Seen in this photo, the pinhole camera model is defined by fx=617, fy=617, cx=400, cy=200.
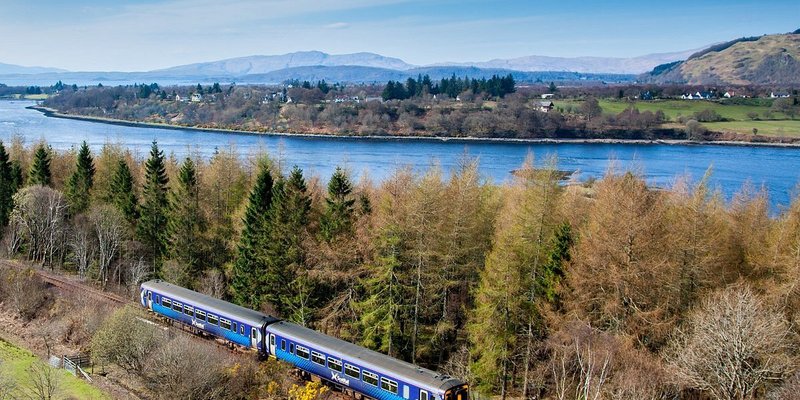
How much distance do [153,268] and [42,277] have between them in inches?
269

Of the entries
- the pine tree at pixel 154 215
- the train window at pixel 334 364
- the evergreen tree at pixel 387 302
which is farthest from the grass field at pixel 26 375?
the pine tree at pixel 154 215

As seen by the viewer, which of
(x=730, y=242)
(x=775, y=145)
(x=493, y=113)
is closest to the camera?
(x=730, y=242)

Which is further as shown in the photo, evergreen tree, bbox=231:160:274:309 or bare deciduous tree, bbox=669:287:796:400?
evergreen tree, bbox=231:160:274:309

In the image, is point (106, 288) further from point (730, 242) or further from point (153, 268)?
point (730, 242)

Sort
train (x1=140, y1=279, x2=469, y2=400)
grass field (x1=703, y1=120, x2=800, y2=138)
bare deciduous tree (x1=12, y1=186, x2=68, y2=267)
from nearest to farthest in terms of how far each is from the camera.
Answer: train (x1=140, y1=279, x2=469, y2=400), bare deciduous tree (x1=12, y1=186, x2=68, y2=267), grass field (x1=703, y1=120, x2=800, y2=138)

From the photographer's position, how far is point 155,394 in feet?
79.1

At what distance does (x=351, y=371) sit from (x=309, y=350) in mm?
2537

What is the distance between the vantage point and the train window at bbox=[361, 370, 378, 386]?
23.8 meters

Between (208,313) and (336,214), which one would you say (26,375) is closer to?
(208,313)

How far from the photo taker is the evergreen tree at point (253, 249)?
113ft


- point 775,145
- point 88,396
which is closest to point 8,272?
point 88,396

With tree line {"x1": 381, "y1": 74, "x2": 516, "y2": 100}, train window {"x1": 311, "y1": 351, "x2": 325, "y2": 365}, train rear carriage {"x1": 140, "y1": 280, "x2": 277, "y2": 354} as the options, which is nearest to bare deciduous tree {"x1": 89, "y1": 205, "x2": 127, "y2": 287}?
train rear carriage {"x1": 140, "y1": 280, "x2": 277, "y2": 354}

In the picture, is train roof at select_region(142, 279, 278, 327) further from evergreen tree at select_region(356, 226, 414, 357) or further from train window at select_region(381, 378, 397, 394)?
train window at select_region(381, 378, 397, 394)

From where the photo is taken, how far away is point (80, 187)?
47.0 m
